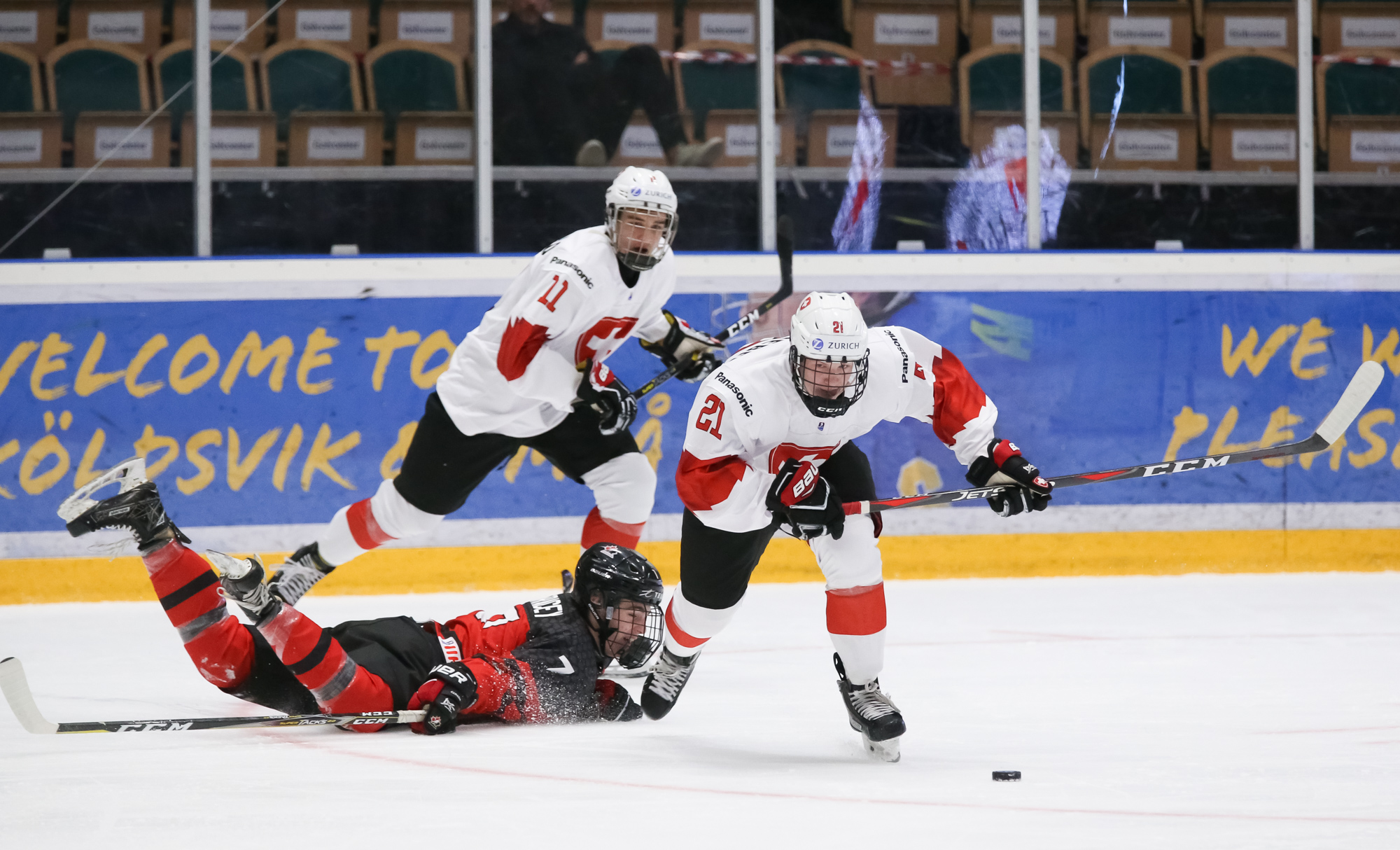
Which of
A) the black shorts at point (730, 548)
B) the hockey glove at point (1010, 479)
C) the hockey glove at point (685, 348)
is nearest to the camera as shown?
the hockey glove at point (1010, 479)

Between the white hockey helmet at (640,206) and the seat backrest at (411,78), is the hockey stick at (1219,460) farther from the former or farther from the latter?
the seat backrest at (411,78)

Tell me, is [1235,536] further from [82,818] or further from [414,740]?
[82,818]

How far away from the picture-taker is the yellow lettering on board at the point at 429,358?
4.86m

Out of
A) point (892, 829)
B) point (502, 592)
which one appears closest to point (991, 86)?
point (502, 592)

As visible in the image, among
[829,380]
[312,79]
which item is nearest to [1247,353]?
[829,380]

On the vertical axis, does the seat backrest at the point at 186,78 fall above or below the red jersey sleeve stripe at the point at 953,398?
above

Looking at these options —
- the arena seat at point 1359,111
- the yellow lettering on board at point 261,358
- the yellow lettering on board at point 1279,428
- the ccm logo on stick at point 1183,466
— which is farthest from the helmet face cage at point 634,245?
the arena seat at point 1359,111

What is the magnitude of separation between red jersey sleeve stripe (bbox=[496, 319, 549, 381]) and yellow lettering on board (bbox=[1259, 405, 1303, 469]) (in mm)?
2914

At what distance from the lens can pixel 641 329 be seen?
12.6ft

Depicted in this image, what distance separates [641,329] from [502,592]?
1.38 m

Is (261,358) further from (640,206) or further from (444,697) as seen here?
(444,697)

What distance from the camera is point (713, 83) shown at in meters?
5.39

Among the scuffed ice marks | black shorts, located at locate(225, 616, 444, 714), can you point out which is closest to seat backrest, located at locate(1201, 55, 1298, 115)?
the scuffed ice marks

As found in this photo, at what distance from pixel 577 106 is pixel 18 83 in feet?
6.30
